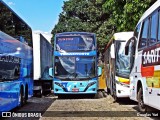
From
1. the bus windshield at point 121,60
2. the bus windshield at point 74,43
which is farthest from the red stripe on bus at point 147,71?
the bus windshield at point 74,43

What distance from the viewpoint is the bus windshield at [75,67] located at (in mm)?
22156

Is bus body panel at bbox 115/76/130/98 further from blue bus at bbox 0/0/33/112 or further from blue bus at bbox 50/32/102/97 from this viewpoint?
blue bus at bbox 50/32/102/97

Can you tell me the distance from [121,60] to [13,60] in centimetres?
656

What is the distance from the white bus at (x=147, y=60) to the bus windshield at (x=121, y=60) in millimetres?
3559

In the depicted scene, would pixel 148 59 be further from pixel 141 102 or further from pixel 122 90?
pixel 122 90

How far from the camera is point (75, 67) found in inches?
876

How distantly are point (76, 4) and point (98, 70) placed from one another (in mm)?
25607

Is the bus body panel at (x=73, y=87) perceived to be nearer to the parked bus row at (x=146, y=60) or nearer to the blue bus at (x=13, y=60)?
the blue bus at (x=13, y=60)

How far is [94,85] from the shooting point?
2212 centimetres

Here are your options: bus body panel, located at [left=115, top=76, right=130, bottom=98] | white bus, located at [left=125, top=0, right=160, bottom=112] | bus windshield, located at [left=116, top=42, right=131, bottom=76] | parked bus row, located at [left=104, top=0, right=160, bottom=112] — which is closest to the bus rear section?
bus windshield, located at [left=116, top=42, right=131, bottom=76]

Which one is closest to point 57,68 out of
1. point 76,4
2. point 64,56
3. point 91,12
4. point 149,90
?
point 64,56

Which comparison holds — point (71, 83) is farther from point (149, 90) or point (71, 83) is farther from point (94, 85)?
point (149, 90)

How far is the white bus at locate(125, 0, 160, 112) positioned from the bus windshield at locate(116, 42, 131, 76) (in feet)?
11.7

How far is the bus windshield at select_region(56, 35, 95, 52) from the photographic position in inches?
880
